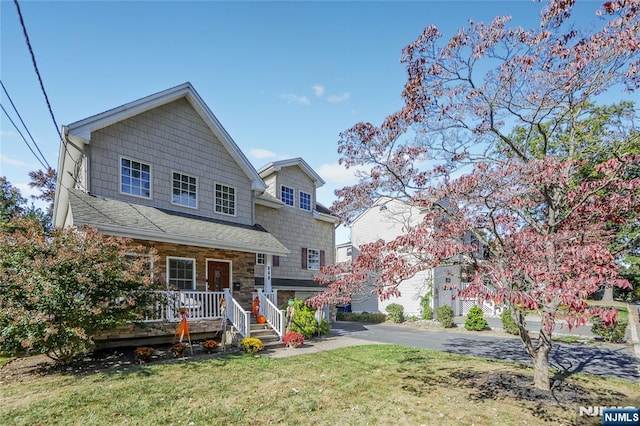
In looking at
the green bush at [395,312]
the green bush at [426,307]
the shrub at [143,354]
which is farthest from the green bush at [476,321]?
the shrub at [143,354]

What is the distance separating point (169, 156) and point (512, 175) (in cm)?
1216

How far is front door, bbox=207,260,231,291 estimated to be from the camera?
1380cm

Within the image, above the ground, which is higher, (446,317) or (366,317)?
(446,317)

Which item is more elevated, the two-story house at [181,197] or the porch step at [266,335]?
the two-story house at [181,197]

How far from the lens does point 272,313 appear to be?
1303 centimetres

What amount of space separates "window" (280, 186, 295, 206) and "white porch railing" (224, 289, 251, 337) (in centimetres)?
763

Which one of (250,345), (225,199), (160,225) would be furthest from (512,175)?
(225,199)

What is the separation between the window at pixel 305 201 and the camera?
66.2ft

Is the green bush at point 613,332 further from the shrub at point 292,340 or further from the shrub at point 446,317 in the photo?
the shrub at point 292,340

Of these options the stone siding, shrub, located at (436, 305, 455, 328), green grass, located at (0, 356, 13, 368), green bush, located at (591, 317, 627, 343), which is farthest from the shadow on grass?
green grass, located at (0, 356, 13, 368)

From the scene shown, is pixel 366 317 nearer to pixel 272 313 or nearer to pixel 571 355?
pixel 272 313

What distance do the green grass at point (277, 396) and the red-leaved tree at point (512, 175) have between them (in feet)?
6.08

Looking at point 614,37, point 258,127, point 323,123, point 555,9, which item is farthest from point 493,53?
point 258,127

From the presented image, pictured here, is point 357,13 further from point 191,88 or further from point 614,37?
point 191,88
